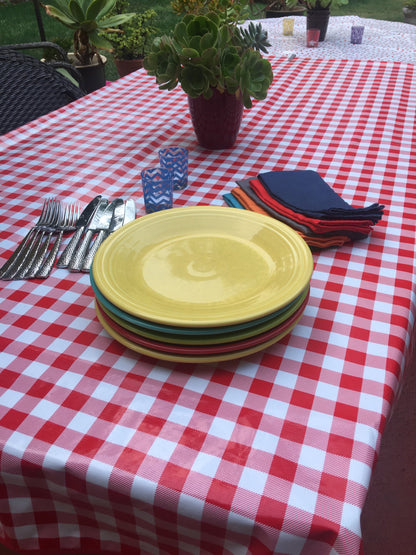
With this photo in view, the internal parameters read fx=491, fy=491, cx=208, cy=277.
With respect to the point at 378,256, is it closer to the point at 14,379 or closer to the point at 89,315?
the point at 89,315

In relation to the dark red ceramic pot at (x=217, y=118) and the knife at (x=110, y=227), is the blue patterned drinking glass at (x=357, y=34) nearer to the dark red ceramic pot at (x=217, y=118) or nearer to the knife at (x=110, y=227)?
the dark red ceramic pot at (x=217, y=118)

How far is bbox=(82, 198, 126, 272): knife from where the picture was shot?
854 mm

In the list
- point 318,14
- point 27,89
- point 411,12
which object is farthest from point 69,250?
point 411,12

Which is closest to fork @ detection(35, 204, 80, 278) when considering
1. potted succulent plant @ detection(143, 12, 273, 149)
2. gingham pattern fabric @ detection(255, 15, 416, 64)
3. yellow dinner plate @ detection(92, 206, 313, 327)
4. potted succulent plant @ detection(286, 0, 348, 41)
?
yellow dinner plate @ detection(92, 206, 313, 327)

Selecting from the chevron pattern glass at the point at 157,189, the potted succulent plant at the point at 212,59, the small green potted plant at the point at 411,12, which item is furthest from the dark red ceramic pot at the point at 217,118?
the small green potted plant at the point at 411,12

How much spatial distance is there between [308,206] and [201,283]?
0.33 metres

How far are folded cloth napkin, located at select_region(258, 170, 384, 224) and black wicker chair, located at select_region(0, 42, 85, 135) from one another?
40.2 inches

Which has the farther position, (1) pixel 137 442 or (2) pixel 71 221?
(2) pixel 71 221

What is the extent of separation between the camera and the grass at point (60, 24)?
5738mm

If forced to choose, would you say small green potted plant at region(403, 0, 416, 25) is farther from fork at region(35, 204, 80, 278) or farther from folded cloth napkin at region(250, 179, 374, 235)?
fork at region(35, 204, 80, 278)

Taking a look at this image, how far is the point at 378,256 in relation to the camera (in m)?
0.88

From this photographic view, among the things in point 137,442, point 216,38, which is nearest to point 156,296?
point 137,442

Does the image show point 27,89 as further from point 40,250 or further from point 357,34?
point 357,34

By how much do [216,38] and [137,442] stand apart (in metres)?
0.88
